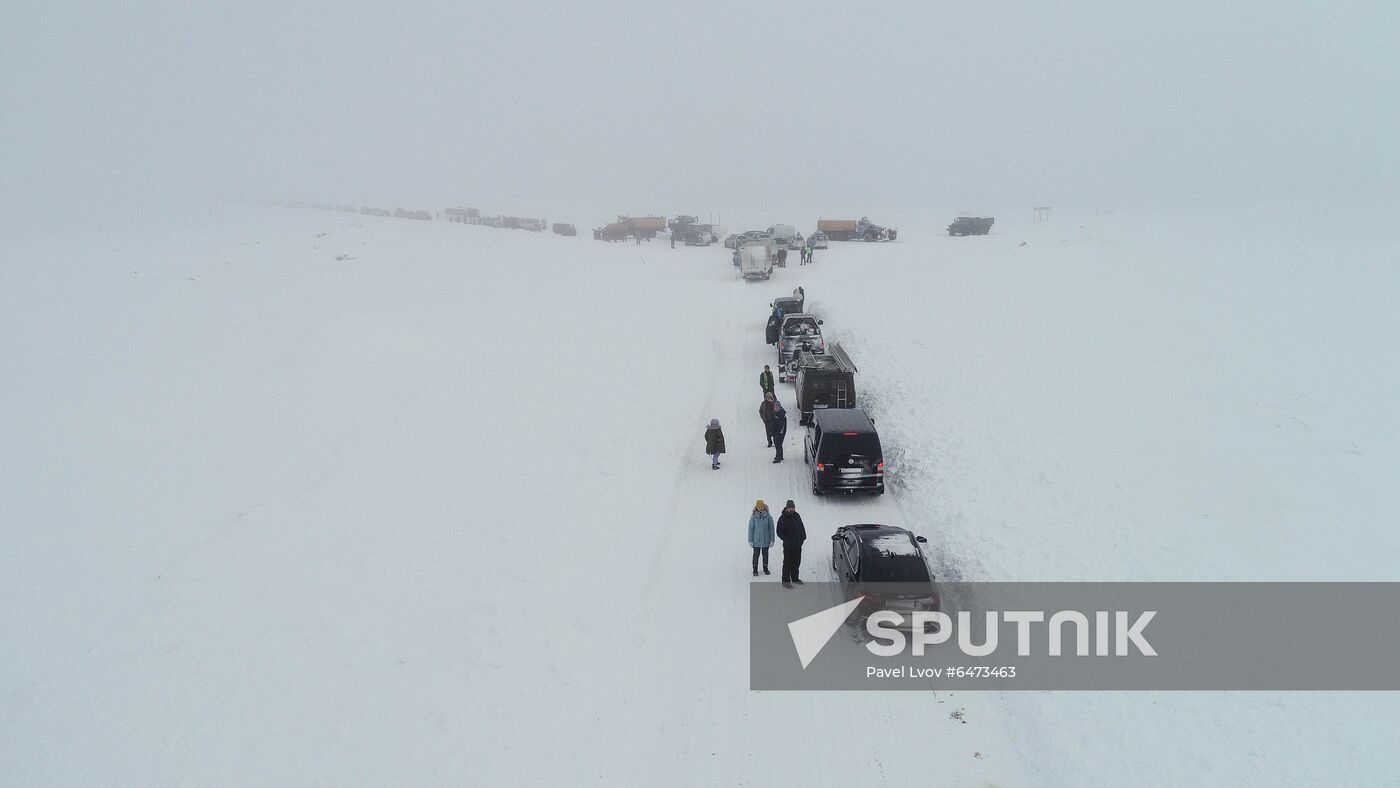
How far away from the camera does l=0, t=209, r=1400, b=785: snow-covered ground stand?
7.38 metres

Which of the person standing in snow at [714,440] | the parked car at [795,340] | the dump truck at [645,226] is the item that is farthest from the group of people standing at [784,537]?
the dump truck at [645,226]

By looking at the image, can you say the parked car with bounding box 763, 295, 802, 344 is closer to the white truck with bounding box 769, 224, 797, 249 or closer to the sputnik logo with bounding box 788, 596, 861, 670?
the sputnik logo with bounding box 788, 596, 861, 670

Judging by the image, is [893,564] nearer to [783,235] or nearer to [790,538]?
[790,538]

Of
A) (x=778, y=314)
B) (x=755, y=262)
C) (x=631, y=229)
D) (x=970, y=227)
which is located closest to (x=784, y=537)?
(x=778, y=314)

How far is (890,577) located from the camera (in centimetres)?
888

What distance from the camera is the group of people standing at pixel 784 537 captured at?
1009cm

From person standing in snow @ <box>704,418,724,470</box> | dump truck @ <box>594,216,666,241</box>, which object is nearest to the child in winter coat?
person standing in snow @ <box>704,418,724,470</box>

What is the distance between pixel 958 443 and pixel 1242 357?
358 inches

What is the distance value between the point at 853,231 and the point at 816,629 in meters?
50.0

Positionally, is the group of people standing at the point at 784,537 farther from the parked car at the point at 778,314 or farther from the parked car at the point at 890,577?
the parked car at the point at 778,314

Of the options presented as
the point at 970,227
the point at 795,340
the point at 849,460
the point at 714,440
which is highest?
the point at 970,227

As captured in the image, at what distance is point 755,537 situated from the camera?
10500 mm

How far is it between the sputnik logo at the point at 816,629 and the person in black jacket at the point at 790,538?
2.55ft

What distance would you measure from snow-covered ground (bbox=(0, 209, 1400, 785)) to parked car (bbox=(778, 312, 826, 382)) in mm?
1362
